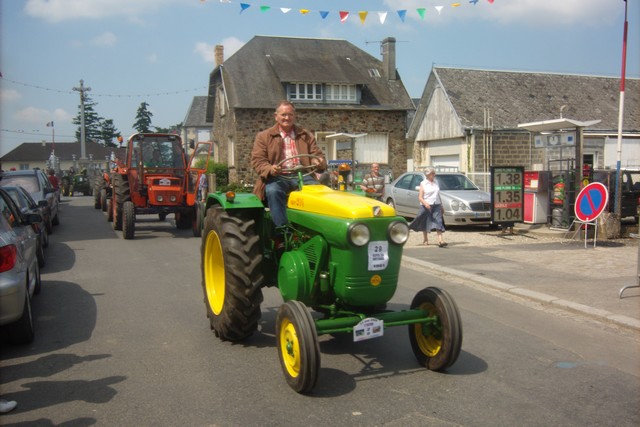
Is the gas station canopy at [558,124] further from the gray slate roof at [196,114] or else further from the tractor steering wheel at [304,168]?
the gray slate roof at [196,114]

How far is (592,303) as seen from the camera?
7.29 metres

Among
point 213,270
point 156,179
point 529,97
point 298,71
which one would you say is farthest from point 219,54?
point 213,270

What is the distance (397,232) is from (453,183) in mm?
12440

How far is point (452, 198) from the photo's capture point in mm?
15398

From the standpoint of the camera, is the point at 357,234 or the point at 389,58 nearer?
the point at 357,234

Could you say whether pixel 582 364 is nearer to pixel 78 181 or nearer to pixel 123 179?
pixel 123 179

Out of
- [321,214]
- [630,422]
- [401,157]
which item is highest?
[401,157]

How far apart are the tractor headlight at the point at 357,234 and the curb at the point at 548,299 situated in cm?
377

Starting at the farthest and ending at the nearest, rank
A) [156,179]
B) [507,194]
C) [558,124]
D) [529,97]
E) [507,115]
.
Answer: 1. [529,97]
2. [507,115]
3. [156,179]
4. [507,194]
5. [558,124]

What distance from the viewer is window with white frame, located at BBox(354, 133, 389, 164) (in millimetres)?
32344

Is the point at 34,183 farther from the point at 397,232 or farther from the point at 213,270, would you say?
the point at 397,232

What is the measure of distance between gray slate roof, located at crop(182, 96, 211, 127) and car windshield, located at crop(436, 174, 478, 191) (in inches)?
1943

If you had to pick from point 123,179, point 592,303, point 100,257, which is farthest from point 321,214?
point 123,179

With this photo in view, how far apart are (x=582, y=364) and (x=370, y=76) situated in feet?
99.4
